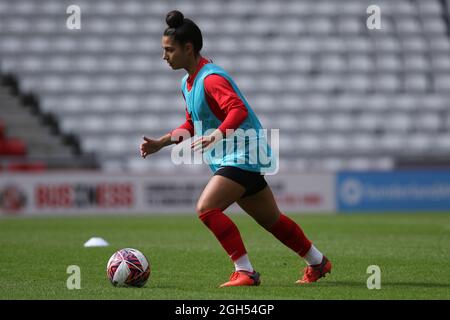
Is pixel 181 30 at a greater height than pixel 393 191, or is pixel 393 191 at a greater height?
pixel 181 30

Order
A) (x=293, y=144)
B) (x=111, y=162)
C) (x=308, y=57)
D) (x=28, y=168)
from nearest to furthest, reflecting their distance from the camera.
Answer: (x=28, y=168)
(x=111, y=162)
(x=293, y=144)
(x=308, y=57)

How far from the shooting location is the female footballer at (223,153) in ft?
25.3

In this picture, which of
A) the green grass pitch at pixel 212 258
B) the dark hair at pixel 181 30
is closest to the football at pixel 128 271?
the green grass pitch at pixel 212 258

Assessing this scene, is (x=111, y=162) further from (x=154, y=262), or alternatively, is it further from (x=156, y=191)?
(x=154, y=262)

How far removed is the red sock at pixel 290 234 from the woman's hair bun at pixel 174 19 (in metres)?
1.91

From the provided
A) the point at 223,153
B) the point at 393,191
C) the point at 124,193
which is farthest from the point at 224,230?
the point at 393,191

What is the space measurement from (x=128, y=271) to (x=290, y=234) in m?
1.47

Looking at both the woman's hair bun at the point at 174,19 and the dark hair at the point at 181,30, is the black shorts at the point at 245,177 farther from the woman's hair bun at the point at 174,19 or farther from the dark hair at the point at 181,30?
the woman's hair bun at the point at 174,19

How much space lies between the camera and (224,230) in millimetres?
7793

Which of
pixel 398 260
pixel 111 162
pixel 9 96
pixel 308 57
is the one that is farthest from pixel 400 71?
pixel 398 260

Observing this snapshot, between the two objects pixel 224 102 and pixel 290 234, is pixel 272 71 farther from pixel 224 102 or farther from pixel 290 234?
pixel 224 102

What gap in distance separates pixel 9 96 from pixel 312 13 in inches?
388

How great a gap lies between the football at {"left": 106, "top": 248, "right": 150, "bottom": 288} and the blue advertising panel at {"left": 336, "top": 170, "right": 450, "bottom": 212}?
14840 millimetres
